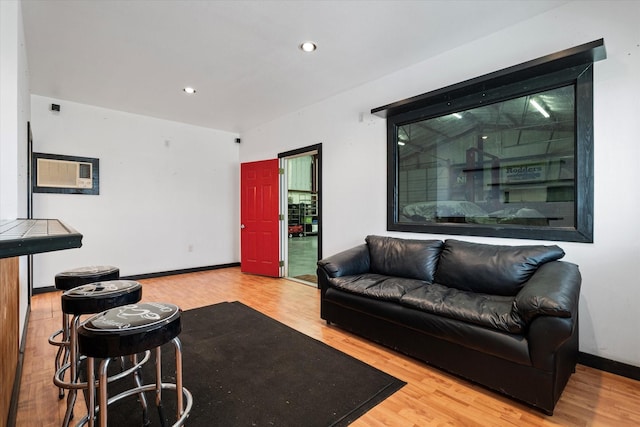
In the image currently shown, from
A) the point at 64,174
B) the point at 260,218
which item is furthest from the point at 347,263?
the point at 64,174

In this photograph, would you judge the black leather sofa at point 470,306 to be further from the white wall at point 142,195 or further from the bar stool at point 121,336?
the white wall at point 142,195

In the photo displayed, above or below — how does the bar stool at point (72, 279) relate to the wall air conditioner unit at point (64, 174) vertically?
below

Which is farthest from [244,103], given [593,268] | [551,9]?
[593,268]

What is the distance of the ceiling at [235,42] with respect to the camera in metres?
2.44

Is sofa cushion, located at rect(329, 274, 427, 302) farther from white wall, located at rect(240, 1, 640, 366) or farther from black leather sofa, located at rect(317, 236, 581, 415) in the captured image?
white wall, located at rect(240, 1, 640, 366)

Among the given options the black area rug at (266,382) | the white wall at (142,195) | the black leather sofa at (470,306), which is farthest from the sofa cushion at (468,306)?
the white wall at (142,195)

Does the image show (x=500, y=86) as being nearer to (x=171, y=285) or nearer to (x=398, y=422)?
(x=398, y=422)

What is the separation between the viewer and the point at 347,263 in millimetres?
3102

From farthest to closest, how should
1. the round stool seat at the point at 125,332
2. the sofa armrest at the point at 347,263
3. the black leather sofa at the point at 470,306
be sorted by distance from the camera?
the sofa armrest at the point at 347,263 < the black leather sofa at the point at 470,306 < the round stool seat at the point at 125,332

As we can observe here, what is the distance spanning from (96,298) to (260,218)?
392 centimetres

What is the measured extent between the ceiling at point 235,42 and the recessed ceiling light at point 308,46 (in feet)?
0.20

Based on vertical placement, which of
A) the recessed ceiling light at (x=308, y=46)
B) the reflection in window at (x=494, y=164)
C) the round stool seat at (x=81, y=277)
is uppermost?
the recessed ceiling light at (x=308, y=46)

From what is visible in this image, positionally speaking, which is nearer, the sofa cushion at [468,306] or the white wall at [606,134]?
the sofa cushion at [468,306]

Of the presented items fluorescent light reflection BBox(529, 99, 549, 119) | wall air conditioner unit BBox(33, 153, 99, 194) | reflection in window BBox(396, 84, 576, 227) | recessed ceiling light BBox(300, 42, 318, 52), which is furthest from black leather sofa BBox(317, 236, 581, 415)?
wall air conditioner unit BBox(33, 153, 99, 194)
